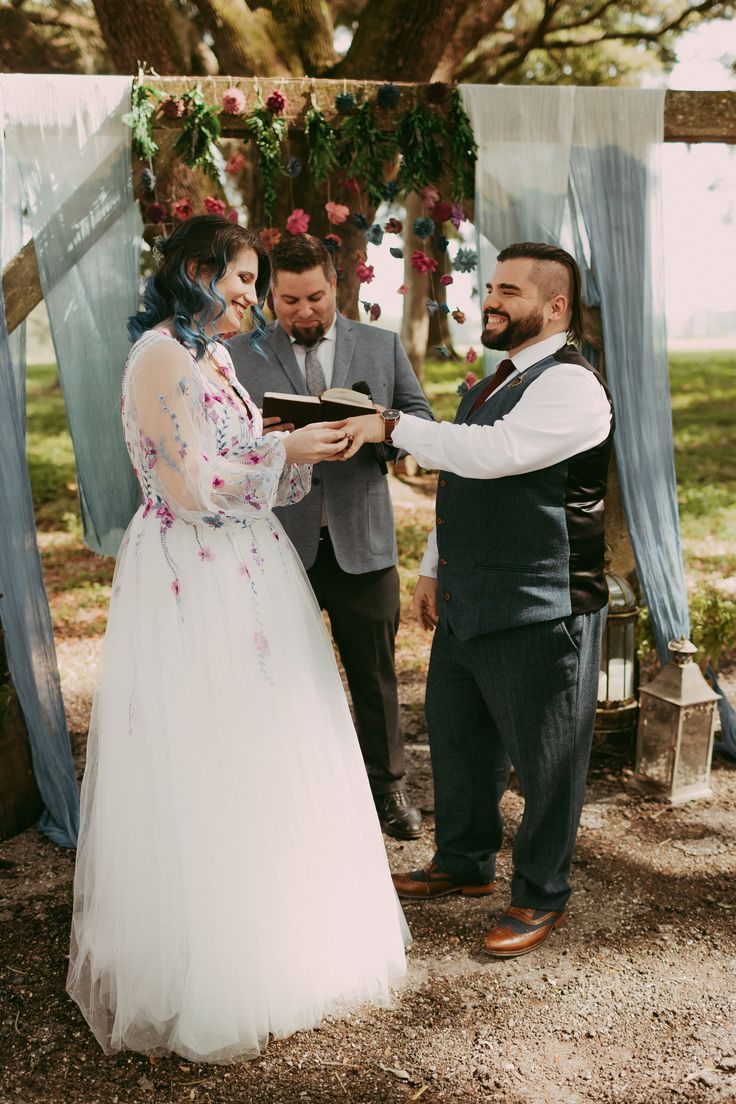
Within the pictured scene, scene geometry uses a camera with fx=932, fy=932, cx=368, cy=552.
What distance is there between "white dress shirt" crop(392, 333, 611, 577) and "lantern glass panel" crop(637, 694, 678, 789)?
5.84 ft

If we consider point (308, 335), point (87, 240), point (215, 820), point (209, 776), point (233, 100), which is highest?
point (233, 100)

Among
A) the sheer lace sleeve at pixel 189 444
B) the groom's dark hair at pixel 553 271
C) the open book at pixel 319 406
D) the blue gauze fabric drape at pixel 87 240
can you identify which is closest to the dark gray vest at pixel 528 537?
the groom's dark hair at pixel 553 271

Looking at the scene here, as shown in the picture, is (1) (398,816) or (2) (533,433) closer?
(2) (533,433)

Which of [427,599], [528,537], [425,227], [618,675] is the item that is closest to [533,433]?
[528,537]

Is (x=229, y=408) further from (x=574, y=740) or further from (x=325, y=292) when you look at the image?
(x=574, y=740)

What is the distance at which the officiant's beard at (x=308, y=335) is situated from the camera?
346cm

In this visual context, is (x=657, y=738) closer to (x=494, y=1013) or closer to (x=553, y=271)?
(x=494, y=1013)

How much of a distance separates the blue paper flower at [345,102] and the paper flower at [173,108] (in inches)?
23.5

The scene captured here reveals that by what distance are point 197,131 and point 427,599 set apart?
6.58 feet

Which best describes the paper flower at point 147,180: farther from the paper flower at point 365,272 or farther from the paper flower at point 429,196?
the paper flower at point 429,196

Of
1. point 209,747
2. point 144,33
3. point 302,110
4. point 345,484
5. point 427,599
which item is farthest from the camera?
point 144,33

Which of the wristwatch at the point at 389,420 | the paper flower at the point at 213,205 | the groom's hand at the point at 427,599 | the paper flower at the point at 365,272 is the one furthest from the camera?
the paper flower at the point at 365,272

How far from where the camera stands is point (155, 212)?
12.2 feet

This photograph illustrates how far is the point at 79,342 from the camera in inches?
140
